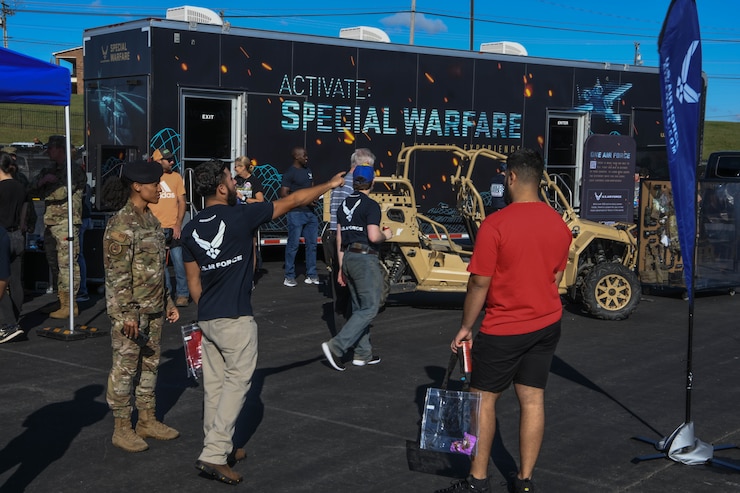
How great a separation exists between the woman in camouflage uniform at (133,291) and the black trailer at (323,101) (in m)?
6.69

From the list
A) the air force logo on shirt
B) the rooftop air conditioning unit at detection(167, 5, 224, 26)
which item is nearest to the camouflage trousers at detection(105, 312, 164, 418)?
the air force logo on shirt

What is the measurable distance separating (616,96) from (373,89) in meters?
5.11

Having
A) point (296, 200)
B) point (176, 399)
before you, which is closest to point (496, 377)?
point (296, 200)

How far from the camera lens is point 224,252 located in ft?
17.6

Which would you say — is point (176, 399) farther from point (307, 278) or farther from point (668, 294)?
point (668, 294)

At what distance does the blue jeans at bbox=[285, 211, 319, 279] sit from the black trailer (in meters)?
1.02

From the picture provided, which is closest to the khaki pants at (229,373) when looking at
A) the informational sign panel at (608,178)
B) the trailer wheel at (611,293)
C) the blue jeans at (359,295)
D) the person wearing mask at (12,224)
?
the blue jeans at (359,295)

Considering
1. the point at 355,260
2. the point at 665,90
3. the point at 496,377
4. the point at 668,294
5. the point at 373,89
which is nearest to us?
the point at 496,377

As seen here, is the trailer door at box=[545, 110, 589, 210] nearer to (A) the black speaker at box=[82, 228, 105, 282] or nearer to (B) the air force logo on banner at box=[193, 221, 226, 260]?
(A) the black speaker at box=[82, 228, 105, 282]

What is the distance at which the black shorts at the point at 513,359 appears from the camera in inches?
196

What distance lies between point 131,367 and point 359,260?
2.70 m

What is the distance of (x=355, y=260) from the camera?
8.10 m

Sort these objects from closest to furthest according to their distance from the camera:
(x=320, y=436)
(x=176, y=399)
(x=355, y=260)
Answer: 1. (x=320, y=436)
2. (x=176, y=399)
3. (x=355, y=260)

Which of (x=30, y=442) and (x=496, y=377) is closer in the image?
(x=496, y=377)
